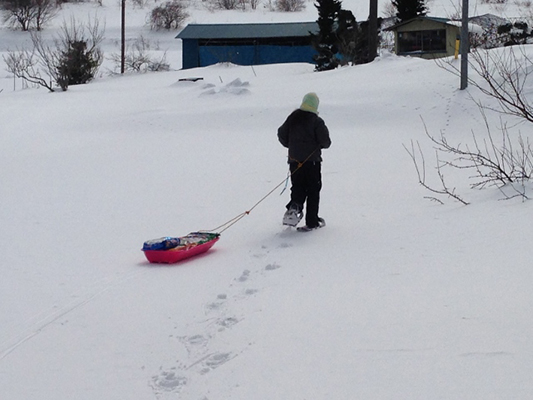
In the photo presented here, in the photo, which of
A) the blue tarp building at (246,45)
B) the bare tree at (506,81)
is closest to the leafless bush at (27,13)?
the blue tarp building at (246,45)

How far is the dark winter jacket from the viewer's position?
8719 millimetres

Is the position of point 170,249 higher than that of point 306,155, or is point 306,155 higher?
point 306,155

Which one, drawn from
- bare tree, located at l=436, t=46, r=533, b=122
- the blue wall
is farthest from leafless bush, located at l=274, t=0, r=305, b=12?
bare tree, located at l=436, t=46, r=533, b=122

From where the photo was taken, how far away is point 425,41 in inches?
1524

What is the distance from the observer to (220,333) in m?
5.47

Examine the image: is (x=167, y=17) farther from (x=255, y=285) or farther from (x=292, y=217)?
(x=255, y=285)

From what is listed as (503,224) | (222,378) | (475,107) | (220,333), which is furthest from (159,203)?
(475,107)

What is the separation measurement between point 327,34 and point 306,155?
102 ft

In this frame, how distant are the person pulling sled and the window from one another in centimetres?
3144

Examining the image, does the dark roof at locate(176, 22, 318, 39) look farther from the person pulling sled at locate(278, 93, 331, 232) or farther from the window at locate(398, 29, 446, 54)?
the person pulling sled at locate(278, 93, 331, 232)

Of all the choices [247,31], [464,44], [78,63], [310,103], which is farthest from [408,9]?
[310,103]

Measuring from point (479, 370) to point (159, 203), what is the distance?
793 centimetres

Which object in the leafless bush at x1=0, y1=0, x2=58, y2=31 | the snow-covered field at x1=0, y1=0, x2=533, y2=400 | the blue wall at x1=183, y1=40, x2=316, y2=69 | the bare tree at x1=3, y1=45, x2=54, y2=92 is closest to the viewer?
the snow-covered field at x1=0, y1=0, x2=533, y2=400

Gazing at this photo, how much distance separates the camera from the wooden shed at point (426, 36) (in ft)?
125
